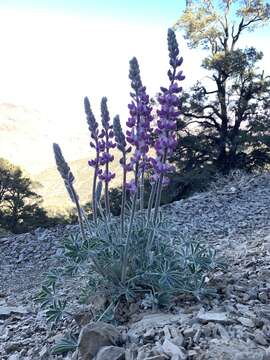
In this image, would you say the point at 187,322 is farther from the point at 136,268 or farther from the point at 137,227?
the point at 137,227

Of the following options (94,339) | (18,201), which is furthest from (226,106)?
(94,339)

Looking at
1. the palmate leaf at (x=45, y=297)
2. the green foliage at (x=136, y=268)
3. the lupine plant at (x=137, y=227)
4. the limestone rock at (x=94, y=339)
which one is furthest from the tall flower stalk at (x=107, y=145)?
the limestone rock at (x=94, y=339)

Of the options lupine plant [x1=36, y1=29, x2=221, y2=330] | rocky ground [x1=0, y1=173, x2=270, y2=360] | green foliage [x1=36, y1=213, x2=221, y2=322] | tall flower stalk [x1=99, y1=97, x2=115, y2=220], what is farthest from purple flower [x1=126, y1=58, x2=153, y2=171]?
rocky ground [x1=0, y1=173, x2=270, y2=360]

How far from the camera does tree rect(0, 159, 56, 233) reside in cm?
1879

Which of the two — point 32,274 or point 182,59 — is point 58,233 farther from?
point 182,59

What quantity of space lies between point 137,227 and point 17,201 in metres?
16.4

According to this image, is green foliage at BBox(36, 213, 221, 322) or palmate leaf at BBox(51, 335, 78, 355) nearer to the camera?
palmate leaf at BBox(51, 335, 78, 355)

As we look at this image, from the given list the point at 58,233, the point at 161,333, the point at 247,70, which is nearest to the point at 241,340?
the point at 161,333

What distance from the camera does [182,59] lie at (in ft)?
11.1

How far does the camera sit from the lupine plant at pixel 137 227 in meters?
3.44

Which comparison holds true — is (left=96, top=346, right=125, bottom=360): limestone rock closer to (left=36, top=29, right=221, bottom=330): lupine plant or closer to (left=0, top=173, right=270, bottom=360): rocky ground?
(left=0, top=173, right=270, bottom=360): rocky ground

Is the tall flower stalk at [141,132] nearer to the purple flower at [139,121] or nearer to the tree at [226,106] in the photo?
the purple flower at [139,121]

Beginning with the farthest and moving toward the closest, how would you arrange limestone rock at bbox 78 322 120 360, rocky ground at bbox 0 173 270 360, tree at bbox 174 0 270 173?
tree at bbox 174 0 270 173 → limestone rock at bbox 78 322 120 360 → rocky ground at bbox 0 173 270 360

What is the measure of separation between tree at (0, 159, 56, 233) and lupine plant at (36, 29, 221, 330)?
1490 cm
